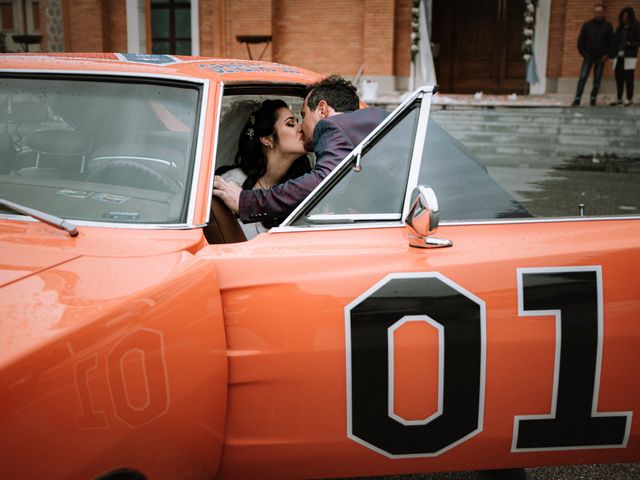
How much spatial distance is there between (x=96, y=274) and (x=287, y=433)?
70 cm

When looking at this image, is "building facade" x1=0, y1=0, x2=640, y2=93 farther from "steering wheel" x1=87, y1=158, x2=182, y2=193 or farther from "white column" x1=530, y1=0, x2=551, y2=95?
"steering wheel" x1=87, y1=158, x2=182, y2=193

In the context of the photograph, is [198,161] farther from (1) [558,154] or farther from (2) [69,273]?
(1) [558,154]

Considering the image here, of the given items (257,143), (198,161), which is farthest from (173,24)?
(198,161)

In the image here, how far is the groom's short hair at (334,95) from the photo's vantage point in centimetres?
286

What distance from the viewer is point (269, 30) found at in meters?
18.5

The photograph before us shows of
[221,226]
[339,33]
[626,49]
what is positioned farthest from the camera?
[339,33]

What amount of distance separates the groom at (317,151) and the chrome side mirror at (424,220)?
0.49 metres

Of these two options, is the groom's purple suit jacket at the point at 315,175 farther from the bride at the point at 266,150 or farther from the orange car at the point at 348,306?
the bride at the point at 266,150

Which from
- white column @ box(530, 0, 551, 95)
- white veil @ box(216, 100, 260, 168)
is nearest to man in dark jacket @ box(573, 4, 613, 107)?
white column @ box(530, 0, 551, 95)

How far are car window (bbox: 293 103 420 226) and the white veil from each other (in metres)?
1.21

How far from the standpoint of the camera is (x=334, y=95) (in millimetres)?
2877

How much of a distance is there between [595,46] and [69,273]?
15505mm

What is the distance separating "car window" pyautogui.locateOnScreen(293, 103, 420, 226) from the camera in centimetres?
218

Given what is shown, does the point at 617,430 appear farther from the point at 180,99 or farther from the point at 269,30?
the point at 269,30
